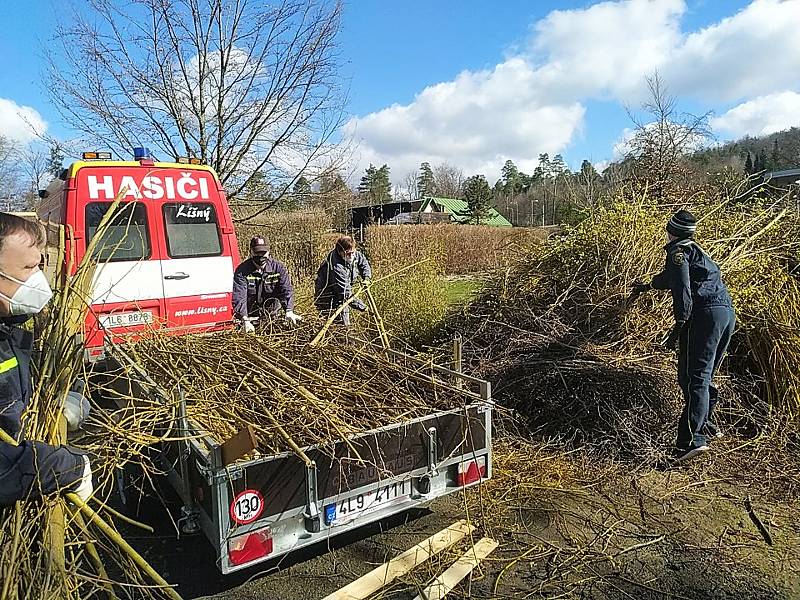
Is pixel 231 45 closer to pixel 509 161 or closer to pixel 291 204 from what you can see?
pixel 291 204

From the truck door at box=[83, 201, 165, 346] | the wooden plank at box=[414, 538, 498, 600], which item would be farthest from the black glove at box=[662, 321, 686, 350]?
the truck door at box=[83, 201, 165, 346]

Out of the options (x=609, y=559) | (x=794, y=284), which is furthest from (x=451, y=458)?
(x=794, y=284)

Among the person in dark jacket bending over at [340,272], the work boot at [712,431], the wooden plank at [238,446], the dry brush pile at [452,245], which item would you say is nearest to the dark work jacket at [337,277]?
the person in dark jacket bending over at [340,272]

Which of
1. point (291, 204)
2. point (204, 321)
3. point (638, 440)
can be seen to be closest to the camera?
point (638, 440)

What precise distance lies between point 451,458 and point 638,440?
2309 mm

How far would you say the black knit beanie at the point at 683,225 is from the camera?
447cm

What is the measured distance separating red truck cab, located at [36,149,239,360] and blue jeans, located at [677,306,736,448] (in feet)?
13.9

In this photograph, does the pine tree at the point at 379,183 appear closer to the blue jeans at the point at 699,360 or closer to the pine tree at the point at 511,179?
the pine tree at the point at 511,179

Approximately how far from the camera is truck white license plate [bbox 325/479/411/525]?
2.90 m

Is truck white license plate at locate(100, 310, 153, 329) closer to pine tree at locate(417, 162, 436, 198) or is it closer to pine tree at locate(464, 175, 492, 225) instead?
pine tree at locate(464, 175, 492, 225)

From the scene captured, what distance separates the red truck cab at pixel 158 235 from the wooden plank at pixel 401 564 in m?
3.11

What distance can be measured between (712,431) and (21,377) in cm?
489

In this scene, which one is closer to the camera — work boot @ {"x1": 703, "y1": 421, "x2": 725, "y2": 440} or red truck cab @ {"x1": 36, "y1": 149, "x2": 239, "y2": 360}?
work boot @ {"x1": 703, "y1": 421, "x2": 725, "y2": 440}

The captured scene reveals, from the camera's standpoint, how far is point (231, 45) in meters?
10.3
